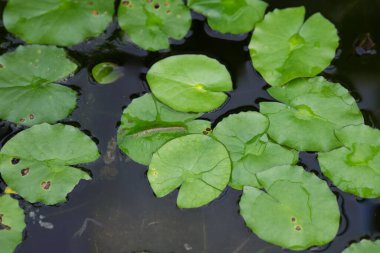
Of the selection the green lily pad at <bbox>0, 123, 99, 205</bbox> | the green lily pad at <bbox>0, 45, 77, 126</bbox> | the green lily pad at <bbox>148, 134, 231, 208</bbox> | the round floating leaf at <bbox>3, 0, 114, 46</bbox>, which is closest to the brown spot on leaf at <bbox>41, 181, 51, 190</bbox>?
the green lily pad at <bbox>0, 123, 99, 205</bbox>

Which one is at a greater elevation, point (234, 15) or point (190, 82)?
point (234, 15)

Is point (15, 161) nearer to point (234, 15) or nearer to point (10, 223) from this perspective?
point (10, 223)

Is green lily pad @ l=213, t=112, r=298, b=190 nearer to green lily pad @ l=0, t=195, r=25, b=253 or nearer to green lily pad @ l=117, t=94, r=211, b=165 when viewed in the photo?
green lily pad @ l=117, t=94, r=211, b=165

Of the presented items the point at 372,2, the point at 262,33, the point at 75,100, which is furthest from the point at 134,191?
the point at 372,2

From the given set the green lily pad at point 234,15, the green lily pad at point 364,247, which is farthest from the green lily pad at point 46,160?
the green lily pad at point 364,247

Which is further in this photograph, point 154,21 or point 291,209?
point 154,21

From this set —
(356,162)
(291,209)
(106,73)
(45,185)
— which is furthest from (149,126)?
(356,162)

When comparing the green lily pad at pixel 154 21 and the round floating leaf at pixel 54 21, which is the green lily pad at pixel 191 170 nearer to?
the green lily pad at pixel 154 21
